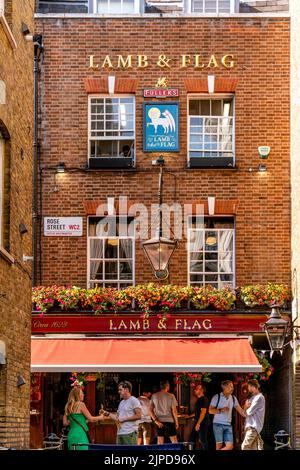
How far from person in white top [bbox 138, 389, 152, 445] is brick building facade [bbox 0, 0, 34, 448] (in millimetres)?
4076

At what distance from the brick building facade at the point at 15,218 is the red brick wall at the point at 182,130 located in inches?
239

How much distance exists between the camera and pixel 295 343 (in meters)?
23.5

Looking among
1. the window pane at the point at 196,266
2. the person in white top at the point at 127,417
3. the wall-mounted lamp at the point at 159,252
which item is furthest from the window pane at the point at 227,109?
the person in white top at the point at 127,417

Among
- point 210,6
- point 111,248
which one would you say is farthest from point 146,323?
point 210,6

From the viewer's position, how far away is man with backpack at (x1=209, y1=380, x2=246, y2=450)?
19.9 meters

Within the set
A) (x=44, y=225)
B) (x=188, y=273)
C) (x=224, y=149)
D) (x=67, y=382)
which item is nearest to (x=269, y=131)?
(x=224, y=149)

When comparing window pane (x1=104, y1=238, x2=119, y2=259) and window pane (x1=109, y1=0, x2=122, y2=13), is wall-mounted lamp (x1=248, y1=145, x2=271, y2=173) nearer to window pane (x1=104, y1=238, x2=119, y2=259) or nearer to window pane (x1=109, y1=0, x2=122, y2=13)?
window pane (x1=104, y1=238, x2=119, y2=259)

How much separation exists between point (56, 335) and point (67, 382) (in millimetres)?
1420

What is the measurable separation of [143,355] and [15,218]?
22.5 feet

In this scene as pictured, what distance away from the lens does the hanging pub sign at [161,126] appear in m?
24.9

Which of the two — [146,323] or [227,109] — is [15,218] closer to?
[146,323]

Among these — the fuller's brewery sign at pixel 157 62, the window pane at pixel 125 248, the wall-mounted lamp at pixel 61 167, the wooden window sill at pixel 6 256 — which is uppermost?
the fuller's brewery sign at pixel 157 62

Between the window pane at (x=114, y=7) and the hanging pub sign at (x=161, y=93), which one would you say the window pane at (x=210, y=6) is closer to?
the window pane at (x=114, y=7)

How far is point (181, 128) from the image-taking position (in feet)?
82.1
